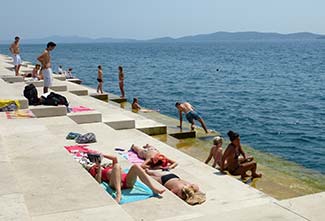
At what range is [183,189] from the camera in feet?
25.2

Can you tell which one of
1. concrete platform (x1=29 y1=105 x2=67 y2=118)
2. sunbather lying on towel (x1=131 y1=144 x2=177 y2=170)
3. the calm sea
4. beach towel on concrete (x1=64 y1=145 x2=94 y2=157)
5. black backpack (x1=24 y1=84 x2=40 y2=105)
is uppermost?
black backpack (x1=24 y1=84 x2=40 y2=105)

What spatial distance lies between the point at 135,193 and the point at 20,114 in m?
6.05

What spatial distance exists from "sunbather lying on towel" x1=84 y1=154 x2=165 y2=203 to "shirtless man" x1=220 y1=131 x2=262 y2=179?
305 cm

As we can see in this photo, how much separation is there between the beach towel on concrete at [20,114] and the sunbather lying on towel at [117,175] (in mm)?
4509

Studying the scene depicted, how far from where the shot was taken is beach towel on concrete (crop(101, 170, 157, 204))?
23.3 ft

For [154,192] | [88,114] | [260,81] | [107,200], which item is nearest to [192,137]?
[88,114]

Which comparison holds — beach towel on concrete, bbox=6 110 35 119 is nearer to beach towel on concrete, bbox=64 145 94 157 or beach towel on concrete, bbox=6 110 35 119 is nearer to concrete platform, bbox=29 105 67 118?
concrete platform, bbox=29 105 67 118

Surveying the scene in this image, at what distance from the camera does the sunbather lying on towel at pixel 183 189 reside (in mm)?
7566

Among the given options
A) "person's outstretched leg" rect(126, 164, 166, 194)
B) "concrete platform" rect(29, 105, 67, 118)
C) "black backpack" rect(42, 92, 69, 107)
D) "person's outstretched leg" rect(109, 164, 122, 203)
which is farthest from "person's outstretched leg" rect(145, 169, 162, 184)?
"black backpack" rect(42, 92, 69, 107)

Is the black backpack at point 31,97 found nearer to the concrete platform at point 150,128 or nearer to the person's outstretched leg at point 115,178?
the concrete platform at point 150,128

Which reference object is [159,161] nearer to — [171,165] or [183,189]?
[171,165]

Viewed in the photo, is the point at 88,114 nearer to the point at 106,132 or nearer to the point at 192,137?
the point at 106,132

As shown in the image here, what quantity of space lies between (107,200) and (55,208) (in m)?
0.73

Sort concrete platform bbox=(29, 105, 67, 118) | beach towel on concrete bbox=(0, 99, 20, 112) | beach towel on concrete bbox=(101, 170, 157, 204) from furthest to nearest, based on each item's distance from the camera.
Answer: concrete platform bbox=(29, 105, 67, 118) → beach towel on concrete bbox=(0, 99, 20, 112) → beach towel on concrete bbox=(101, 170, 157, 204)
